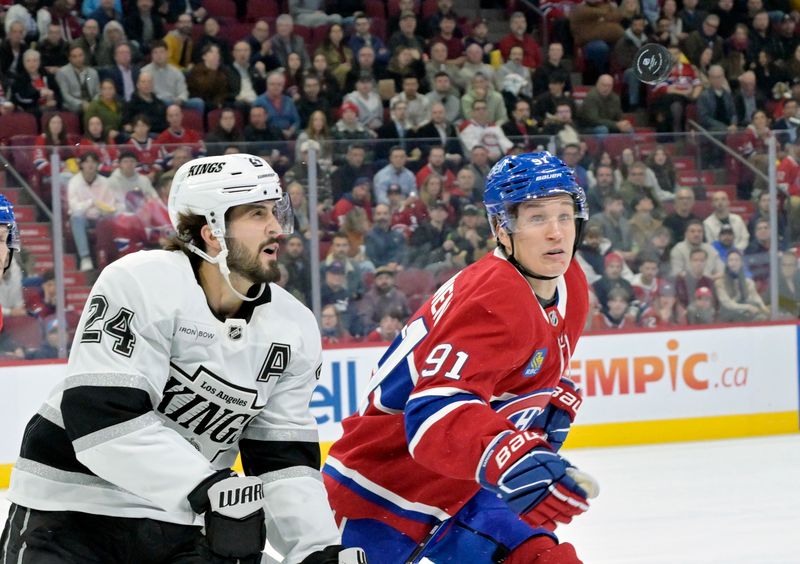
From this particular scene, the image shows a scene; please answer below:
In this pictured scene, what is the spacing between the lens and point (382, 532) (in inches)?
Result: 113

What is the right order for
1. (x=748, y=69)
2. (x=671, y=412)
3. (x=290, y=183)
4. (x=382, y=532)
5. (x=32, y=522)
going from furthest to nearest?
1. (x=748, y=69)
2. (x=671, y=412)
3. (x=290, y=183)
4. (x=382, y=532)
5. (x=32, y=522)

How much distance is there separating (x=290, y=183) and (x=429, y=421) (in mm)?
4534

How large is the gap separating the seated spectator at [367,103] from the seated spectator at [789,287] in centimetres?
294

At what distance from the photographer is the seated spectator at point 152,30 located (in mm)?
9086


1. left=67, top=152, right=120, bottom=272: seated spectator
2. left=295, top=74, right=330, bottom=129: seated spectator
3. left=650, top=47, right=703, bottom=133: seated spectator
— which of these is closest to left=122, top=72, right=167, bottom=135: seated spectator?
Result: left=295, top=74, right=330, bottom=129: seated spectator

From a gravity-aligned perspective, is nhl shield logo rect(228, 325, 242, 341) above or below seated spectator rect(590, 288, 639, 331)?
above

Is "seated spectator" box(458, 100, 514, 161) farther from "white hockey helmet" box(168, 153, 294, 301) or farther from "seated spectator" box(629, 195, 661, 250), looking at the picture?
"white hockey helmet" box(168, 153, 294, 301)

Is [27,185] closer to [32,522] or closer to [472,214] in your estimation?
[472,214]

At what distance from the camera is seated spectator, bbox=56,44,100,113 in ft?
27.5

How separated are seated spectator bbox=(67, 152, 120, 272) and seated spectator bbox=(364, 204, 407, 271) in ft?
A: 4.79

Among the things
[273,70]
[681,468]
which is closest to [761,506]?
[681,468]

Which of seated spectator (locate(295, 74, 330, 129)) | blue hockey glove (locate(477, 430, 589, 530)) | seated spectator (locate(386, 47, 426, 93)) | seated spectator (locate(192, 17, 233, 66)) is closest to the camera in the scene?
blue hockey glove (locate(477, 430, 589, 530))

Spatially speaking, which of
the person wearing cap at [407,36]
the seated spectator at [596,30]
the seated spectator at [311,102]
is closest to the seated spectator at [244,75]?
the seated spectator at [311,102]

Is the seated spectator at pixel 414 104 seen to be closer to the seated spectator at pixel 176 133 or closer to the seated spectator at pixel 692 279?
the seated spectator at pixel 176 133
